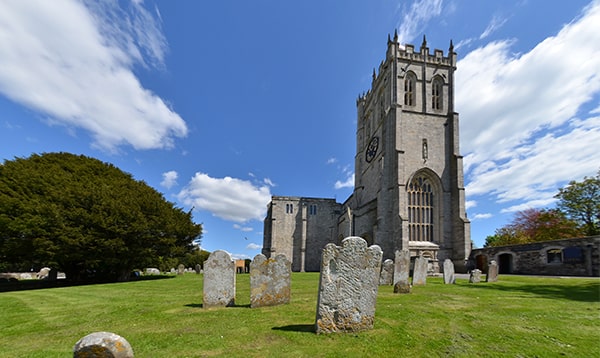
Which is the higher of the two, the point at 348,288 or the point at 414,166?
the point at 414,166

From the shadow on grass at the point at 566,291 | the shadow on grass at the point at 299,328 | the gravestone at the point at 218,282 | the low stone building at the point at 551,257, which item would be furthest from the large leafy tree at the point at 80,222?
the low stone building at the point at 551,257

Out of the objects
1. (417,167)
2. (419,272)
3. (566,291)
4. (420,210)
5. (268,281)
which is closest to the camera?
(268,281)

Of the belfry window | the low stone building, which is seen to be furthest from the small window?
the belfry window

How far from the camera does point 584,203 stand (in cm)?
2784

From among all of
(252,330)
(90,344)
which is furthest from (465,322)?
(90,344)

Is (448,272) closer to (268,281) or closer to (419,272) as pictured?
(419,272)

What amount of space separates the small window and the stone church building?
6259 millimetres

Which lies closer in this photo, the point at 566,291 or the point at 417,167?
the point at 566,291

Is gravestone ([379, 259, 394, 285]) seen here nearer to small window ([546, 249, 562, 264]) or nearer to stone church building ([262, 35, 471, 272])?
stone church building ([262, 35, 471, 272])

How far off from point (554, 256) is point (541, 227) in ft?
46.6

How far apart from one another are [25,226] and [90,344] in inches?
762

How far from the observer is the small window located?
19.6 m

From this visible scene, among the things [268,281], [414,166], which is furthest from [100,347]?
[414,166]

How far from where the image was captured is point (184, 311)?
717cm
